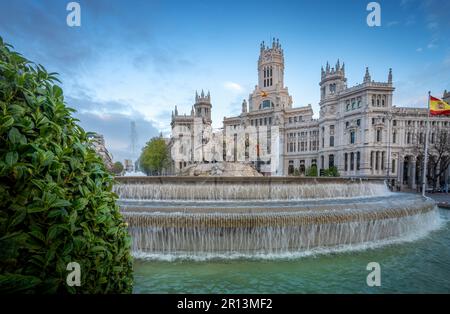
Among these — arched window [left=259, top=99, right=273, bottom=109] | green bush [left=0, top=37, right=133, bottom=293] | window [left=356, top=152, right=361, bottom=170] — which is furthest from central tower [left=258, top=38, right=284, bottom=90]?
green bush [left=0, top=37, right=133, bottom=293]

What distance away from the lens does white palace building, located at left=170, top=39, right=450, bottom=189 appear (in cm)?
5041

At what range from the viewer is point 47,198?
1604mm

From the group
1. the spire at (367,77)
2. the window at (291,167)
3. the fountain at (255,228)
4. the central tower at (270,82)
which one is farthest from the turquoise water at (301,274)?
the central tower at (270,82)

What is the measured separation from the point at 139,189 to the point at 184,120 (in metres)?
70.1

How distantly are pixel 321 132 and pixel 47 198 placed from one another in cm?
6853

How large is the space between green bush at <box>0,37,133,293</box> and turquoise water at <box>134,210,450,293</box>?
343 cm

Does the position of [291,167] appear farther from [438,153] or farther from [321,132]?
[438,153]

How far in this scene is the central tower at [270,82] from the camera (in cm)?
7844

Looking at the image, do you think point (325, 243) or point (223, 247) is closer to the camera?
point (223, 247)
